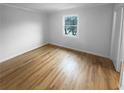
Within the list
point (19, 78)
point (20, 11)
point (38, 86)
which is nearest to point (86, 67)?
point (38, 86)

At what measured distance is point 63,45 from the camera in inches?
228

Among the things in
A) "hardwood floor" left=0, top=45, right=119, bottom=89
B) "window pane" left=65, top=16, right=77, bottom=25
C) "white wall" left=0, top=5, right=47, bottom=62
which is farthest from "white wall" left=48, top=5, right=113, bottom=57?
"white wall" left=0, top=5, right=47, bottom=62

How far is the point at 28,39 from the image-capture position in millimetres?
4965

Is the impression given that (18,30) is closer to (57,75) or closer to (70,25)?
(70,25)

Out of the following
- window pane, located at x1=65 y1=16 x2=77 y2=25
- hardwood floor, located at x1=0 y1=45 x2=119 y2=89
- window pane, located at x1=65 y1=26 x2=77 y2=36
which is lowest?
hardwood floor, located at x1=0 y1=45 x2=119 y2=89

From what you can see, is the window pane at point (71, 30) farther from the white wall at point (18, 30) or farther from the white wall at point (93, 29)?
the white wall at point (18, 30)

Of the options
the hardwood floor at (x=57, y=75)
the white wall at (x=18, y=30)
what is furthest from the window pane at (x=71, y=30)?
the hardwood floor at (x=57, y=75)

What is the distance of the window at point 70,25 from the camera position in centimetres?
509

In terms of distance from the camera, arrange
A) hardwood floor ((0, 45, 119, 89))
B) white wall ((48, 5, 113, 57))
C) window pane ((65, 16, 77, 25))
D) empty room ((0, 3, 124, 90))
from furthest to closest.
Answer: window pane ((65, 16, 77, 25)) < white wall ((48, 5, 113, 57)) < empty room ((0, 3, 124, 90)) < hardwood floor ((0, 45, 119, 89))

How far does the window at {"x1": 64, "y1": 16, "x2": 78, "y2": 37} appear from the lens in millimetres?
5086

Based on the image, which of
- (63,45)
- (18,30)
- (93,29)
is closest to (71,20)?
(93,29)

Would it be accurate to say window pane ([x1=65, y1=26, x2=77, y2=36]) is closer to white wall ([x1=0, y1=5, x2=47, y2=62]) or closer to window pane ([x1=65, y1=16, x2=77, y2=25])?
window pane ([x1=65, y1=16, x2=77, y2=25])

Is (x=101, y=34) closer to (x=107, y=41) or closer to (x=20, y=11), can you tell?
(x=107, y=41)

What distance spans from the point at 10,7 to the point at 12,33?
3.19 ft
